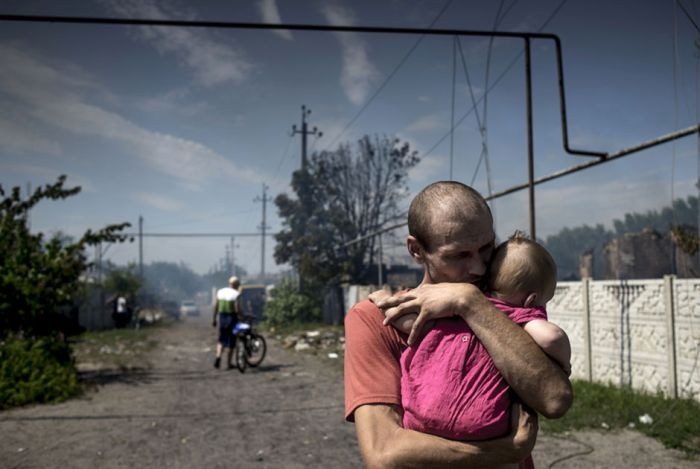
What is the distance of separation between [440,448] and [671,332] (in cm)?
708

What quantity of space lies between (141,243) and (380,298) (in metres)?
72.6

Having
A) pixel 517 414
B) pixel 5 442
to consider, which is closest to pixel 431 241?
pixel 517 414

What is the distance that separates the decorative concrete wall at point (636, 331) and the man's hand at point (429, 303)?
6709mm

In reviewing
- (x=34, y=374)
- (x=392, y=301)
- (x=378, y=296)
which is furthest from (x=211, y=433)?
(x=392, y=301)

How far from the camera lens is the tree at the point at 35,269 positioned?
10062 millimetres

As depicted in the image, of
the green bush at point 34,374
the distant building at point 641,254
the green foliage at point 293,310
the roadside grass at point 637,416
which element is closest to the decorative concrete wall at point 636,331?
the roadside grass at point 637,416

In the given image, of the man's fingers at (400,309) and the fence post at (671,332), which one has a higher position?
the man's fingers at (400,309)

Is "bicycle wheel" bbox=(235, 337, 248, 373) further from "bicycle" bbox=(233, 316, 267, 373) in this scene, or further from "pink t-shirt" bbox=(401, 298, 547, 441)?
"pink t-shirt" bbox=(401, 298, 547, 441)

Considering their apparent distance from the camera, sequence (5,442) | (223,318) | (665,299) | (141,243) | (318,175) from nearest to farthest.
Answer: (5,442), (665,299), (223,318), (318,175), (141,243)

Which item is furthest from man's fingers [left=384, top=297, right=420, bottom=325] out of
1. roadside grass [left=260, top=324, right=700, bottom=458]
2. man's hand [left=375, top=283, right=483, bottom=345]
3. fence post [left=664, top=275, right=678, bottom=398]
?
fence post [left=664, top=275, right=678, bottom=398]

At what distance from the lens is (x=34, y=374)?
30.2ft

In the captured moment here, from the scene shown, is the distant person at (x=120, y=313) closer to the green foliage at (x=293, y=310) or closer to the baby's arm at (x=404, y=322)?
the green foliage at (x=293, y=310)

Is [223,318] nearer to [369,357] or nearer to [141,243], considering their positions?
[369,357]

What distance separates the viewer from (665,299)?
759 cm
